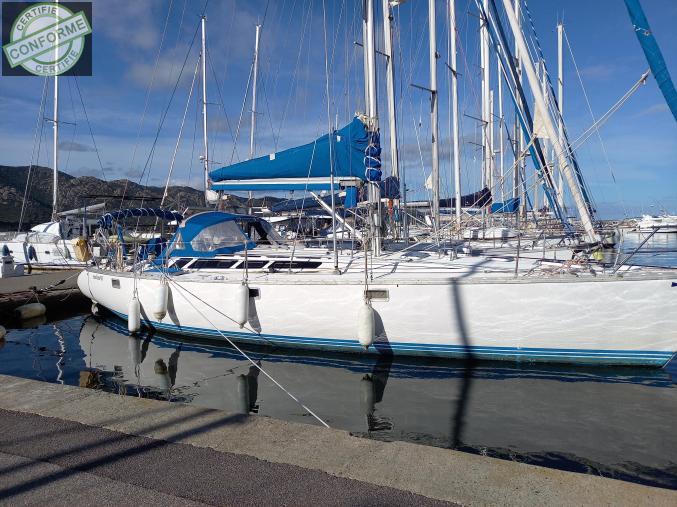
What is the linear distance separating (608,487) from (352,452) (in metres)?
1.72

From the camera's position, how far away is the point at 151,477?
333 cm

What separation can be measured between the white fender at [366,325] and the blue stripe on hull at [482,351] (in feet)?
2.02

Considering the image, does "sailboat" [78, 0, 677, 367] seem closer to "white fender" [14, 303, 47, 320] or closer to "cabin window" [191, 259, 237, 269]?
"cabin window" [191, 259, 237, 269]

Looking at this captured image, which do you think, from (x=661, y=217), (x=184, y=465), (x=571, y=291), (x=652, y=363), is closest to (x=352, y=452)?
(x=184, y=465)

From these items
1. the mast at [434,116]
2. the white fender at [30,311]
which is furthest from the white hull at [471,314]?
the white fender at [30,311]

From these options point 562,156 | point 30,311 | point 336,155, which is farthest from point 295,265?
point 30,311

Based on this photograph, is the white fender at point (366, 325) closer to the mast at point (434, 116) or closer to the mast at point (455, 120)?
the mast at point (434, 116)

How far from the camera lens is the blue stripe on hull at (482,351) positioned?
291 inches

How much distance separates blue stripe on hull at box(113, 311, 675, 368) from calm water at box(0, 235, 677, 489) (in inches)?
6.1

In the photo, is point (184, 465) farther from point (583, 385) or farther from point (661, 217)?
point (661, 217)

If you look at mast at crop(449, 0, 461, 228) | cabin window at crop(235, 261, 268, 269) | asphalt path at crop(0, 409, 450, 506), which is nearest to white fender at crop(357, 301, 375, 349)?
cabin window at crop(235, 261, 268, 269)

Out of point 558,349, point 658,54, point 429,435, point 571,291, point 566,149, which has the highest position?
point 658,54

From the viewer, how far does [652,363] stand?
737 cm

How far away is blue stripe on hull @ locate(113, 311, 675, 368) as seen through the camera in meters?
7.38
